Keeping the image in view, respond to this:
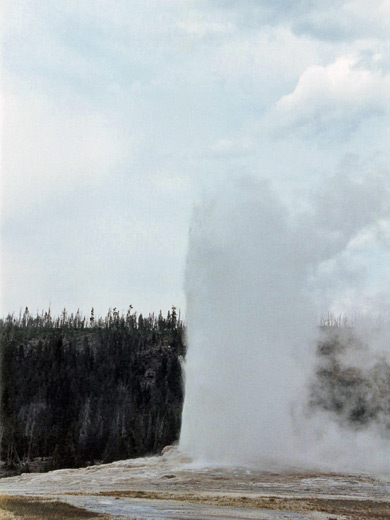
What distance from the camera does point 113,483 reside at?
28797mm

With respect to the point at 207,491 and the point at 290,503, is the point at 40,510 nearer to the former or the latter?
the point at 207,491

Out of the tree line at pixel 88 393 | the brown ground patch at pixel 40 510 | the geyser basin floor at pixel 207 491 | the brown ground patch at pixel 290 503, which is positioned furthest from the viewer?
the tree line at pixel 88 393

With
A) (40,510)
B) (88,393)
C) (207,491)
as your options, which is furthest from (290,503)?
(88,393)

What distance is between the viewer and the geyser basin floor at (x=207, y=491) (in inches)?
835

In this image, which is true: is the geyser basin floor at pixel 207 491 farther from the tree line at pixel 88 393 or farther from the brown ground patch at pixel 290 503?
the tree line at pixel 88 393

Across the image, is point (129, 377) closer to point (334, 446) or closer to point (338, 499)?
point (334, 446)

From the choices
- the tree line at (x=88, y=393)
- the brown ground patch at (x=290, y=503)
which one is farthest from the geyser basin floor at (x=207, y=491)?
the tree line at (x=88, y=393)

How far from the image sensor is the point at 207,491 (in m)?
25.9

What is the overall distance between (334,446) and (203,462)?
28.5ft

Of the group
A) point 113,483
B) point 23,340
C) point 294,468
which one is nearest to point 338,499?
point 294,468

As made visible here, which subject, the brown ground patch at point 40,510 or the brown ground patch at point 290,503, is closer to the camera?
the brown ground patch at point 40,510

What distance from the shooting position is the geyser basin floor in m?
21.2

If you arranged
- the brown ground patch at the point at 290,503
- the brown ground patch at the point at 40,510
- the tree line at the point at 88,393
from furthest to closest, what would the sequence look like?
1. the tree line at the point at 88,393
2. the brown ground patch at the point at 290,503
3. the brown ground patch at the point at 40,510

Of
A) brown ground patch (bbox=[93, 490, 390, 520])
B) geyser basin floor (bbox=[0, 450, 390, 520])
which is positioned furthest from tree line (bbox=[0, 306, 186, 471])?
brown ground patch (bbox=[93, 490, 390, 520])
